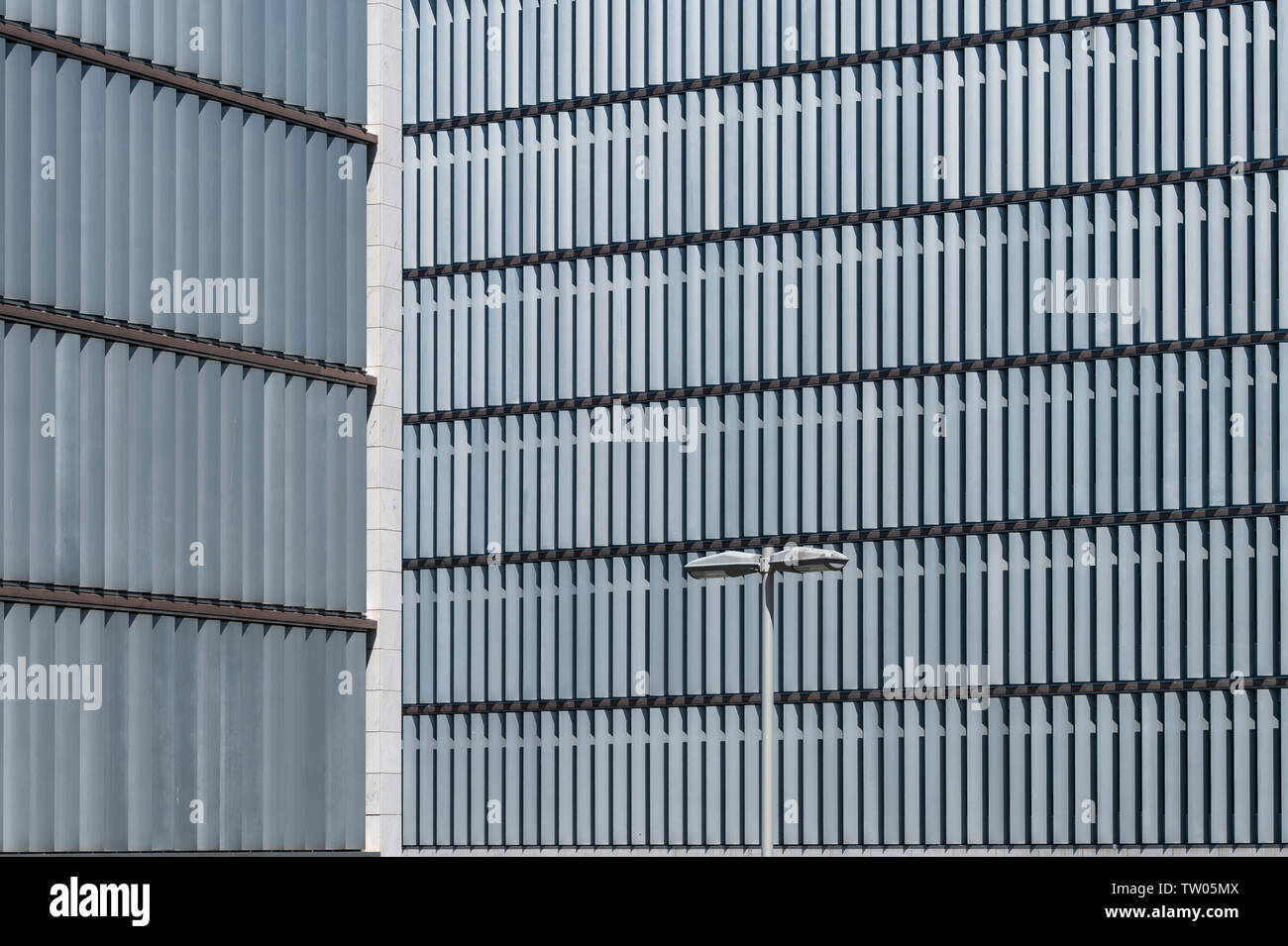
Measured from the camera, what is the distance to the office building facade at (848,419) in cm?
3812

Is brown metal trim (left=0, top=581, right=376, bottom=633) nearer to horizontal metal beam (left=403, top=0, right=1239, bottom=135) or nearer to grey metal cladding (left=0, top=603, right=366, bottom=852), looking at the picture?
grey metal cladding (left=0, top=603, right=366, bottom=852)

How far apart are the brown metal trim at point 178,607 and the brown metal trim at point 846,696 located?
301cm

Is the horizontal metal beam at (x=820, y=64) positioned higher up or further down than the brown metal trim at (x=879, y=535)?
higher up

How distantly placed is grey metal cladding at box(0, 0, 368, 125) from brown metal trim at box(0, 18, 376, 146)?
0.53 feet

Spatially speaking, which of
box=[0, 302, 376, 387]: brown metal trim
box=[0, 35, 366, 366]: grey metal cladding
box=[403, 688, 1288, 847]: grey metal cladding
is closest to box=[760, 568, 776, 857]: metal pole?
box=[403, 688, 1288, 847]: grey metal cladding

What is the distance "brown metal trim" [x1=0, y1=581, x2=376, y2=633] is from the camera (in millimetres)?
37469

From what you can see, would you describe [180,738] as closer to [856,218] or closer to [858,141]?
[856,218]

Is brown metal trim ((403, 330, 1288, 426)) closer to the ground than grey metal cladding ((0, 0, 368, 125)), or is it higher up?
Answer: closer to the ground

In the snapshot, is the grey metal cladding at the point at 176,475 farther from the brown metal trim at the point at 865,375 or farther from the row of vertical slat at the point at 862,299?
the row of vertical slat at the point at 862,299

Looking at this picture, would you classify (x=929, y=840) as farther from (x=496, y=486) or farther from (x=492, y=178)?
(x=492, y=178)

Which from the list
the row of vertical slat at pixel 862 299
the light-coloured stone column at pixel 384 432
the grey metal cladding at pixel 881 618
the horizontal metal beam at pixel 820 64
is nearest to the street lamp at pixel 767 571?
the grey metal cladding at pixel 881 618

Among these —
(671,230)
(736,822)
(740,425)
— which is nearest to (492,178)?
(671,230)

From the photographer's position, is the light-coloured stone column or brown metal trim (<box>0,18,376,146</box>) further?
the light-coloured stone column

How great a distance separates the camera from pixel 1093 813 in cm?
3869
